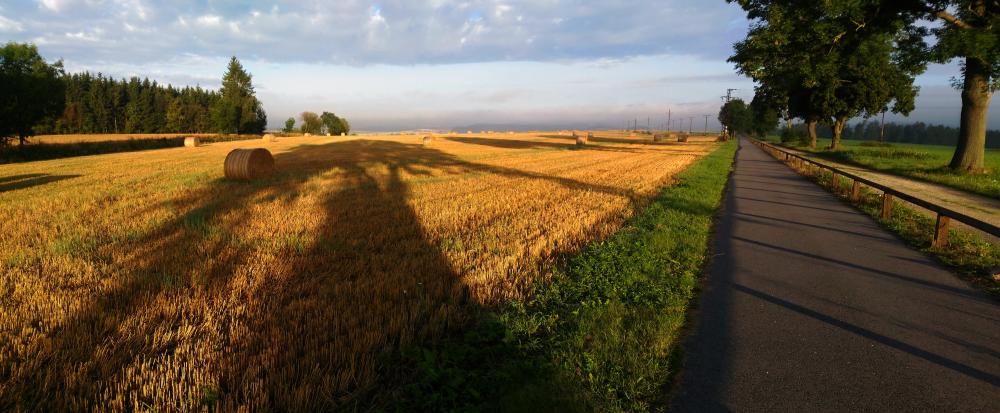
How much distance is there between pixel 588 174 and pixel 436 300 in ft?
52.1

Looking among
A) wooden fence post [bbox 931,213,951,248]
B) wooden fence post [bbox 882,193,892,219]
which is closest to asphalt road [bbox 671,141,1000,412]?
wooden fence post [bbox 931,213,951,248]

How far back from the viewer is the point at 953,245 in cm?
737

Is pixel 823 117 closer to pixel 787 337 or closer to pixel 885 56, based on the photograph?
pixel 885 56

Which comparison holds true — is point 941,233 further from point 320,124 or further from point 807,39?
point 320,124

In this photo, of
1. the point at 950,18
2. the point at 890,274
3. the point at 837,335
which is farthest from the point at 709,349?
the point at 950,18

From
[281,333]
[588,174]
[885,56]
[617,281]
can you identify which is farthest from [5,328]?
[885,56]

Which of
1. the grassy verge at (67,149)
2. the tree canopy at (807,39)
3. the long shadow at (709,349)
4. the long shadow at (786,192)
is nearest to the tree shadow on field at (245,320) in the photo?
the long shadow at (709,349)

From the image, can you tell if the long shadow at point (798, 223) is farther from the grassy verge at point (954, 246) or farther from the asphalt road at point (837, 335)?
the asphalt road at point (837, 335)

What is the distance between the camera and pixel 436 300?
4770 millimetres

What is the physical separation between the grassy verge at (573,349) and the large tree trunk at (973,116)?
2149 centimetres

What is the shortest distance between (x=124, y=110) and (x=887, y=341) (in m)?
135

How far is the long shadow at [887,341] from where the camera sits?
3.46 meters

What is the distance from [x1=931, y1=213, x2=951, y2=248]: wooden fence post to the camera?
7.24 meters

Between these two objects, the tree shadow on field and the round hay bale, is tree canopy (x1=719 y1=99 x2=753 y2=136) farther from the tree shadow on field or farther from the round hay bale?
the tree shadow on field
